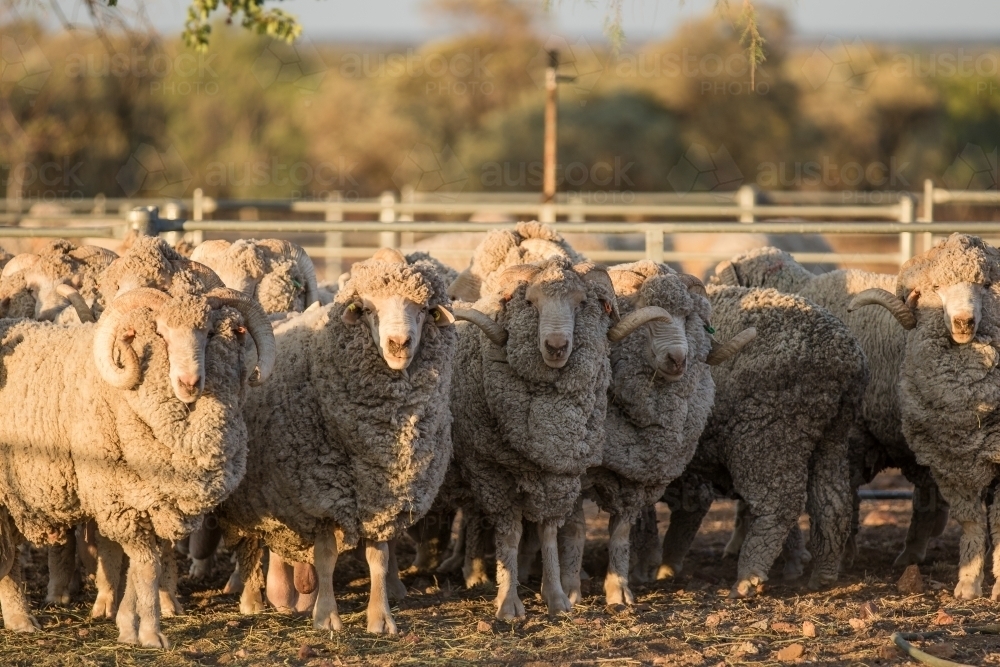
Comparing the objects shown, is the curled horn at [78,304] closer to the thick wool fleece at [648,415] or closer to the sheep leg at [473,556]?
the sheep leg at [473,556]

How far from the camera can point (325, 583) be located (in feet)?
19.4

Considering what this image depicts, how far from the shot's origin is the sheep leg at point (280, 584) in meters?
6.34

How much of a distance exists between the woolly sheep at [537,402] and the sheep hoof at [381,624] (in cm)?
57

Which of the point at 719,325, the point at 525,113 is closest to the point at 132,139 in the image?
the point at 525,113

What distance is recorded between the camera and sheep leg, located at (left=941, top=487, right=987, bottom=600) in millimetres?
6455

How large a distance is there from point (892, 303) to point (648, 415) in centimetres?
138

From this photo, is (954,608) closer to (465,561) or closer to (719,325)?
(719,325)

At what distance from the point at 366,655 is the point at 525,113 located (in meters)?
32.6

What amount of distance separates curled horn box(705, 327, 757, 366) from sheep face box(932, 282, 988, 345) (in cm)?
95

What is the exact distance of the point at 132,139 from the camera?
38094 mm

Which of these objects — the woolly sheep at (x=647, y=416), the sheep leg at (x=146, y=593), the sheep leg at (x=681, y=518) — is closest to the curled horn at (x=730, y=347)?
the woolly sheep at (x=647, y=416)

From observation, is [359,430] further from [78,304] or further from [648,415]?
[78,304]

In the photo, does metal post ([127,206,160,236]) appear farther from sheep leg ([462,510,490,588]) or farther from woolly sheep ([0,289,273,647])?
sheep leg ([462,510,490,588])

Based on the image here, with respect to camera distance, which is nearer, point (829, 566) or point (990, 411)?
point (990, 411)
